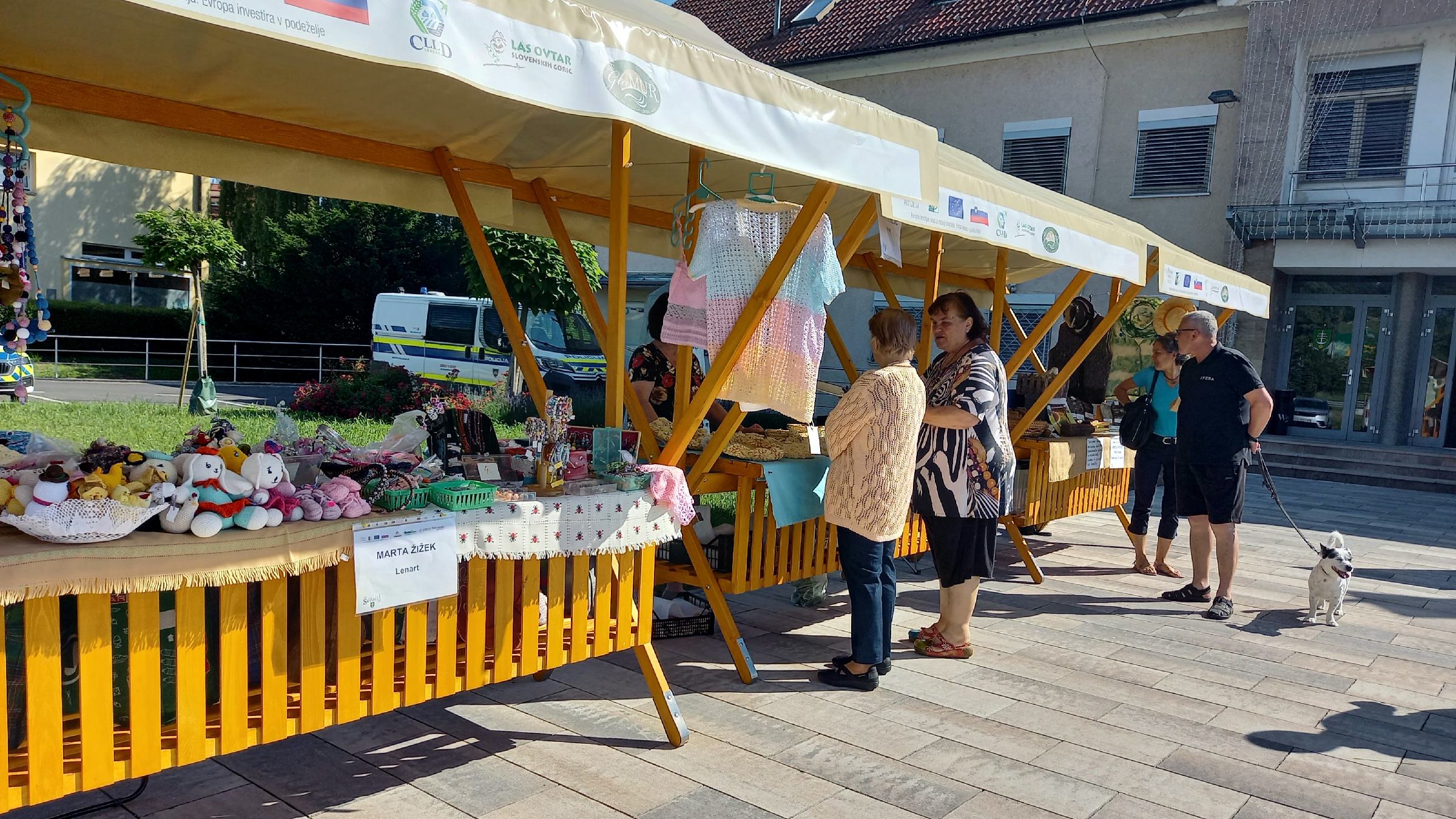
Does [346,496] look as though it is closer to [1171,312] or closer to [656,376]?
[656,376]

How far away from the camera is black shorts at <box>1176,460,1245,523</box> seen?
18.3 feet

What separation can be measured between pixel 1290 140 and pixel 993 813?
15174mm

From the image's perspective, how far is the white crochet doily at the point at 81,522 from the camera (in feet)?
7.20

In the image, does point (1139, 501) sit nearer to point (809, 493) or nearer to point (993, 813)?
point (809, 493)

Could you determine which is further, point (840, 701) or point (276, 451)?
point (840, 701)

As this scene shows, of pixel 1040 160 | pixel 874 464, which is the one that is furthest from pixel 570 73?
pixel 1040 160

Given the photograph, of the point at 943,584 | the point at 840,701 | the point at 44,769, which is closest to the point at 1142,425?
the point at 943,584

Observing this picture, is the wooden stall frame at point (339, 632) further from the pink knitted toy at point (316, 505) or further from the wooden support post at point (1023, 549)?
the wooden support post at point (1023, 549)

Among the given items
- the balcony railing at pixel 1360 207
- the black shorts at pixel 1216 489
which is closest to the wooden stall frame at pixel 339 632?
the black shorts at pixel 1216 489

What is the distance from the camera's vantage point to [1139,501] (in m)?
6.83

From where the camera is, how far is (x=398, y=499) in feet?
9.43

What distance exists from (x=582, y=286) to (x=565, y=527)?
1.60 meters

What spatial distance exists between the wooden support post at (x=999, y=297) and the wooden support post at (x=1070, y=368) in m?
0.45

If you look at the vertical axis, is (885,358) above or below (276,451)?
above
